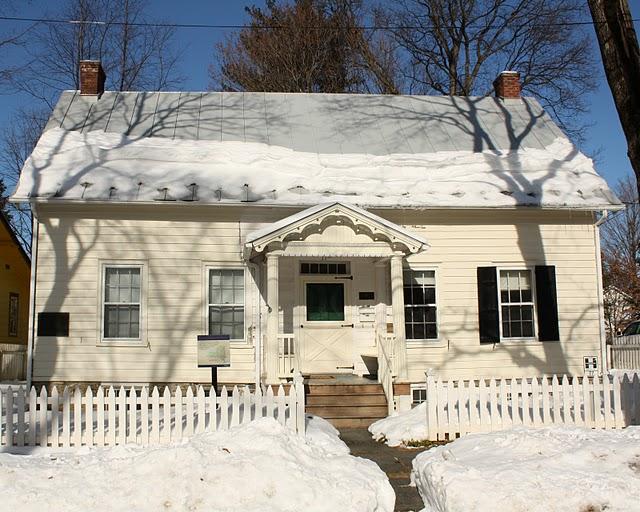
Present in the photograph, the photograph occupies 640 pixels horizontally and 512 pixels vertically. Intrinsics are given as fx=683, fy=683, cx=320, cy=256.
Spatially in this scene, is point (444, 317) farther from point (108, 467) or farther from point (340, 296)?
point (108, 467)

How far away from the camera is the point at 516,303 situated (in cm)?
1366

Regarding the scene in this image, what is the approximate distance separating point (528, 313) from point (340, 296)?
3786mm

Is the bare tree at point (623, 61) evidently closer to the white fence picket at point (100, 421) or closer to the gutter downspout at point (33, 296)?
the white fence picket at point (100, 421)

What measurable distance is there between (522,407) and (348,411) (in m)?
2.95

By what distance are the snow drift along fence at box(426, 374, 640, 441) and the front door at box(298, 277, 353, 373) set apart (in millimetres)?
3476

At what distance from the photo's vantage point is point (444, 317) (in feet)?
44.0

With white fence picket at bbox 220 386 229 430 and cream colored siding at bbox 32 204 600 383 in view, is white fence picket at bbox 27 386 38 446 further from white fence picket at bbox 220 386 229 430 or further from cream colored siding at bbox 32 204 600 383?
cream colored siding at bbox 32 204 600 383

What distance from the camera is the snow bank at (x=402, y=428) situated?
9461 millimetres

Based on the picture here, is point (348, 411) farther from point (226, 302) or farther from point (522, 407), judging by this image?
point (226, 302)

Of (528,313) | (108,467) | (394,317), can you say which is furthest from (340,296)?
(108,467)

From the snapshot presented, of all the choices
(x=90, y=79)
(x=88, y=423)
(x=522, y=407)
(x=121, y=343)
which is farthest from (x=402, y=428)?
(x=90, y=79)

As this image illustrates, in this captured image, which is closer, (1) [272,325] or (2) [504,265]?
(1) [272,325]

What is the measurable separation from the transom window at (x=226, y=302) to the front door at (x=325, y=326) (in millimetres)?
1183

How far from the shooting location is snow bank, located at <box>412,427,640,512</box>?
5617 mm
